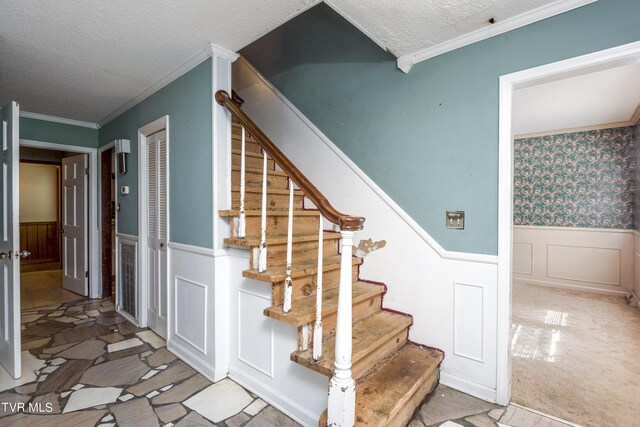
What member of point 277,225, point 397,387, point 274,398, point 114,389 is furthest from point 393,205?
point 114,389

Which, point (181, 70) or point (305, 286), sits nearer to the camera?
point (305, 286)

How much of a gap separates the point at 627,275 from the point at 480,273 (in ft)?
12.8

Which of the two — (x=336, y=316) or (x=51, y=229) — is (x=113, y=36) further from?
(x=51, y=229)

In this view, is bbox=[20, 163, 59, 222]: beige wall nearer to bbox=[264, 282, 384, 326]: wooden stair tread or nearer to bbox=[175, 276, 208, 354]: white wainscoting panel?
bbox=[175, 276, 208, 354]: white wainscoting panel

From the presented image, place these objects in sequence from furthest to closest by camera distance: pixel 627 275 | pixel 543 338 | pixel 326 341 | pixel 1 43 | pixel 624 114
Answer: pixel 627 275 < pixel 624 114 < pixel 543 338 < pixel 1 43 < pixel 326 341

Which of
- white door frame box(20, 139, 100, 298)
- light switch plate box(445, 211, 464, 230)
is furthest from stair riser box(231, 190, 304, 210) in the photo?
white door frame box(20, 139, 100, 298)

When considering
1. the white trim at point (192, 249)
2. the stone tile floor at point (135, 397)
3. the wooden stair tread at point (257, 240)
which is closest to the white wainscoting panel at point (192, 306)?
the white trim at point (192, 249)

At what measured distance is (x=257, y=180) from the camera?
2.78 m

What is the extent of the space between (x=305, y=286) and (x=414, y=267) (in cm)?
80

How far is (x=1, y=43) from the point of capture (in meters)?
2.07

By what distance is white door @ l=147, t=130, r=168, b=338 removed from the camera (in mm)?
2807

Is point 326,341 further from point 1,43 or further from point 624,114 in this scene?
point 624,114

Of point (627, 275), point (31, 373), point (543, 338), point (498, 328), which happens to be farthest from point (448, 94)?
point (627, 275)

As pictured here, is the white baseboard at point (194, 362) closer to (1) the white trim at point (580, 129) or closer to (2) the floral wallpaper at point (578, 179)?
(2) the floral wallpaper at point (578, 179)
